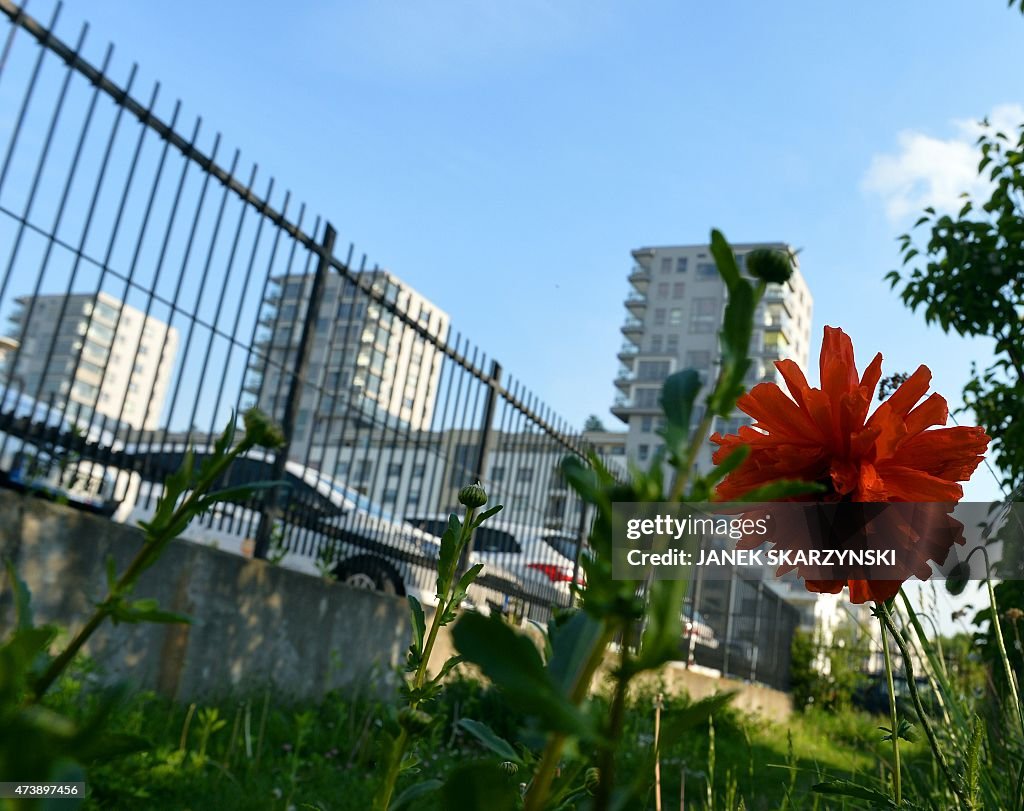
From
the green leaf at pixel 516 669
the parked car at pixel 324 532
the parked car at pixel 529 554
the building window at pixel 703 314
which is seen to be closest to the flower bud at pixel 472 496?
the green leaf at pixel 516 669

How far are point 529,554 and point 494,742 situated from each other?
8.29 meters

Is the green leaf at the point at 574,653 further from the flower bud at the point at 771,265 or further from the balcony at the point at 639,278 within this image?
the balcony at the point at 639,278

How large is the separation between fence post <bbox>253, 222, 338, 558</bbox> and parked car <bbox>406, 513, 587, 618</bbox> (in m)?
2.95

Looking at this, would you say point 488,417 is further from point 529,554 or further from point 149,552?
point 149,552

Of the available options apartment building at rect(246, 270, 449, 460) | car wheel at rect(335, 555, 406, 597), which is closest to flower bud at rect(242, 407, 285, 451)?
apartment building at rect(246, 270, 449, 460)

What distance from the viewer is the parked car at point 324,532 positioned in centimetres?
518

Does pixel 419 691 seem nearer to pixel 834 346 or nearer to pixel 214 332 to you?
pixel 834 346

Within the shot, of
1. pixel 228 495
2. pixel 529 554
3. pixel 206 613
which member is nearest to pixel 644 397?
pixel 529 554

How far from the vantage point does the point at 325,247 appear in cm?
555

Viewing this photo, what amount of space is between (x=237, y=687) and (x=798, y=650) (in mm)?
11734

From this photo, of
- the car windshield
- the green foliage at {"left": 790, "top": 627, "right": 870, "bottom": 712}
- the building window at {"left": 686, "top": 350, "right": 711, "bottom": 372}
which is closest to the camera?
the car windshield

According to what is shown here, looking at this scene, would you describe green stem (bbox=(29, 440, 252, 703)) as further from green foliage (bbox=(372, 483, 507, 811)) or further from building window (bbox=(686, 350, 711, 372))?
building window (bbox=(686, 350, 711, 372))

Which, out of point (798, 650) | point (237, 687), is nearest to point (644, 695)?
point (237, 687)

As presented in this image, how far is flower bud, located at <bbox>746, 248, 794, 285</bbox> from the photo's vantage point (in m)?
0.38
